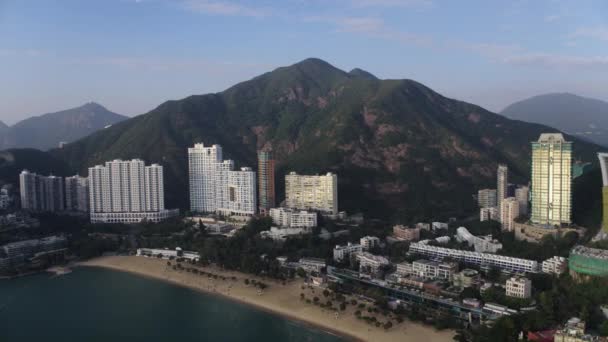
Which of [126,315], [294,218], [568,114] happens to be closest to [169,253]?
[294,218]

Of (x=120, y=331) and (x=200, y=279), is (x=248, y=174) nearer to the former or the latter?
(x=200, y=279)

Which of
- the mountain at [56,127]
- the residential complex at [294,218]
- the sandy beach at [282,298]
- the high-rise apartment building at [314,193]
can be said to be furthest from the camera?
the mountain at [56,127]

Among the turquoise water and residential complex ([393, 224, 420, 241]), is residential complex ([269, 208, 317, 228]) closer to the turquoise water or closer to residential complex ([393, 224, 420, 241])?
residential complex ([393, 224, 420, 241])

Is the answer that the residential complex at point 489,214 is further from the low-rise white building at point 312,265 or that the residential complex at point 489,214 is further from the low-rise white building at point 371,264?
the low-rise white building at point 312,265

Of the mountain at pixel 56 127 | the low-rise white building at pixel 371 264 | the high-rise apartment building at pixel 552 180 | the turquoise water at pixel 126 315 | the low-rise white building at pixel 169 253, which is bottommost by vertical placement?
the turquoise water at pixel 126 315

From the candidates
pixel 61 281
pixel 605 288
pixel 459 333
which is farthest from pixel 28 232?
pixel 605 288

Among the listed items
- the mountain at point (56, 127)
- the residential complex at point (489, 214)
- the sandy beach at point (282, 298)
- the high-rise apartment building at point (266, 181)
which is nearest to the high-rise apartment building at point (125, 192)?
the high-rise apartment building at point (266, 181)
